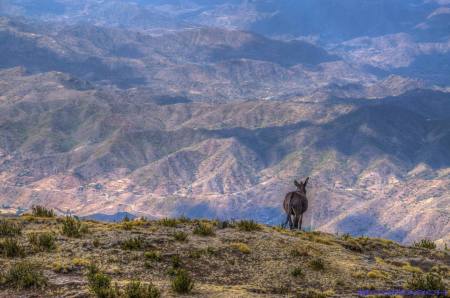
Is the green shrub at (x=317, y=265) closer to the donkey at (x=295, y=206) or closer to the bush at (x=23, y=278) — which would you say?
the bush at (x=23, y=278)

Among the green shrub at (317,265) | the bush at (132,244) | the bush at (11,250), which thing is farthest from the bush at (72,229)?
the green shrub at (317,265)

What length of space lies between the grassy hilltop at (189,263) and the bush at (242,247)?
42mm

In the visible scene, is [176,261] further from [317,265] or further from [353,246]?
[353,246]

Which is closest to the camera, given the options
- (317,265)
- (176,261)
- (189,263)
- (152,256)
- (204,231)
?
(176,261)

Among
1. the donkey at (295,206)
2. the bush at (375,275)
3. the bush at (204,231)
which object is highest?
the donkey at (295,206)

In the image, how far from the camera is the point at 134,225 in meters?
31.4

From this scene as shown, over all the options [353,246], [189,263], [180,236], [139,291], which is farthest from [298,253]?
[139,291]

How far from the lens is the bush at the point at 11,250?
79.3ft

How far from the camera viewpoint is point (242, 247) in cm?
2673

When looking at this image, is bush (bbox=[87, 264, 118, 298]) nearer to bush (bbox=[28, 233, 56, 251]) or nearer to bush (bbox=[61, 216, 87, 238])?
bush (bbox=[28, 233, 56, 251])

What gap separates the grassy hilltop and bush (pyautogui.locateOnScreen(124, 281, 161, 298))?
4 centimetres

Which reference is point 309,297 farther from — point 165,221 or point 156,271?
point 165,221

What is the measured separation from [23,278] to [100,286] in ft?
9.19

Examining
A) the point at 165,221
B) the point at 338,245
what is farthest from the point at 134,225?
the point at 338,245
